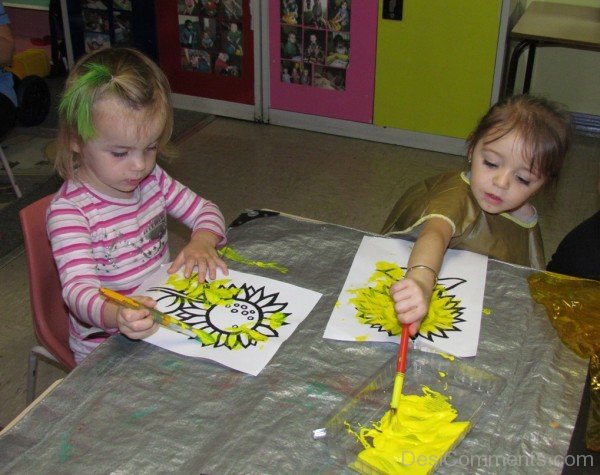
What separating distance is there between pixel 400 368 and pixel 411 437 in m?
0.10

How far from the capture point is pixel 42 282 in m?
1.27

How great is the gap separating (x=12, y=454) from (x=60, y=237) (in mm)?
445

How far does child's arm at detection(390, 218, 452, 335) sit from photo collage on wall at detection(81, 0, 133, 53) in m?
2.75

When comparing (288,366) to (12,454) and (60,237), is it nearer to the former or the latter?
(12,454)

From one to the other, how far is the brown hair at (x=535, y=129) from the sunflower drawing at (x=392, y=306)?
274 millimetres

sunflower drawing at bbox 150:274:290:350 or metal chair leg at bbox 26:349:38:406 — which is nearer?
sunflower drawing at bbox 150:274:290:350

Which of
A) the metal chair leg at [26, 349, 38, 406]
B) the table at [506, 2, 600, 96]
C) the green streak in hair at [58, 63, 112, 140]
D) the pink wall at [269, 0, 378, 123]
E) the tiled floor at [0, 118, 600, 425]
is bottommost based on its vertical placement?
the tiled floor at [0, 118, 600, 425]

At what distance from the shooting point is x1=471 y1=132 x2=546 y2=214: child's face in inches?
48.9

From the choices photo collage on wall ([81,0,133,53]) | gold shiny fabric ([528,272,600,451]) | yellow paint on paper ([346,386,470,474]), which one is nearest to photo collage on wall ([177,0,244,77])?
photo collage on wall ([81,0,133,53])

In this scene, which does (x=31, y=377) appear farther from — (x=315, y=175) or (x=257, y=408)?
(x=315, y=175)

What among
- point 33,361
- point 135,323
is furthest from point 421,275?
point 33,361

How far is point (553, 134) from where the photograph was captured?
125 centimetres

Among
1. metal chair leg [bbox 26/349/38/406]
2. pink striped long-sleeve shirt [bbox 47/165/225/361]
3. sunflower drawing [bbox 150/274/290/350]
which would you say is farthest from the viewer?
metal chair leg [bbox 26/349/38/406]

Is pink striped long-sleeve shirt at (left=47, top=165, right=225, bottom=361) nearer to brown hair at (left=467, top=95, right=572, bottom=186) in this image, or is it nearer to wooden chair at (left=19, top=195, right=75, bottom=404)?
wooden chair at (left=19, top=195, right=75, bottom=404)
